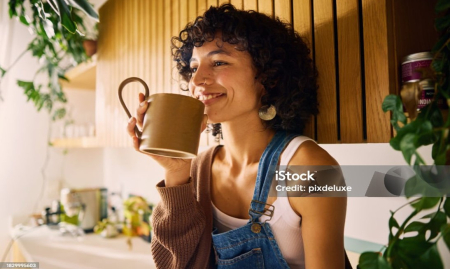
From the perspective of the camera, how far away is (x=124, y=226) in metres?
2.42

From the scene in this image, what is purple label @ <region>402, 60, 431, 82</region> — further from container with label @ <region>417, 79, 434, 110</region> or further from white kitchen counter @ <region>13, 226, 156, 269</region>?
white kitchen counter @ <region>13, 226, 156, 269</region>

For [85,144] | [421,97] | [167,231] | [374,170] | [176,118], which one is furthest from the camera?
[85,144]

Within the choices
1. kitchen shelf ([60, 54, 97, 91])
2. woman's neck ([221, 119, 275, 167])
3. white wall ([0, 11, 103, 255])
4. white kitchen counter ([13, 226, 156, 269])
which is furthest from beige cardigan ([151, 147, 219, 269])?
white wall ([0, 11, 103, 255])

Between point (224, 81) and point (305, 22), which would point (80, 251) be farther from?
point (305, 22)

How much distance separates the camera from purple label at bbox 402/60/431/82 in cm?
59

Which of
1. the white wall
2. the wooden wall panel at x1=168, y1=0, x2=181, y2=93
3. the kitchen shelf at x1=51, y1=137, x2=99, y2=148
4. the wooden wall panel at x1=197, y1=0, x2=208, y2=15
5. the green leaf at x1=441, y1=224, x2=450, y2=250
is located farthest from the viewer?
the white wall

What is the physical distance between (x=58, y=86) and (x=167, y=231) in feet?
6.63

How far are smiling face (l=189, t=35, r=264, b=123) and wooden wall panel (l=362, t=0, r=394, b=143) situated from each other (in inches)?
11.9

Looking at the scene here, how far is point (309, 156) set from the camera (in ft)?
2.48

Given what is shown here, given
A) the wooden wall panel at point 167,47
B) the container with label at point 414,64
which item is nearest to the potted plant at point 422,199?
the container with label at point 414,64

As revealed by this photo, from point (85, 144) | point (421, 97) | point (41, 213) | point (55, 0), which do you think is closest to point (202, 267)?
point (421, 97)

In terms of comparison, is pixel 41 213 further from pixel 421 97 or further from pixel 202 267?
pixel 421 97

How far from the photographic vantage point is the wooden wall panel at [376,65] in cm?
65

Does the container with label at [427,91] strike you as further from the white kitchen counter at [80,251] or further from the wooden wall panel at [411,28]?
the white kitchen counter at [80,251]
